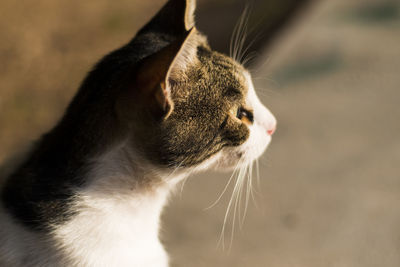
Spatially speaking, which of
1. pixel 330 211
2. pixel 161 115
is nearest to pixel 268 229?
pixel 330 211

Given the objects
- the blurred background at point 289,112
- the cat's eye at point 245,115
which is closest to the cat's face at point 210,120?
the cat's eye at point 245,115

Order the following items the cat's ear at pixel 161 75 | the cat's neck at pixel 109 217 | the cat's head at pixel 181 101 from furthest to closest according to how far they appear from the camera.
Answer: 1. the cat's neck at pixel 109 217
2. the cat's head at pixel 181 101
3. the cat's ear at pixel 161 75

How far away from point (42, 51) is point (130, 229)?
4.80ft

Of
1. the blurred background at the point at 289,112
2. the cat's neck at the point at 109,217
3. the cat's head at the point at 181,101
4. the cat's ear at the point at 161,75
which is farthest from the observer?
the blurred background at the point at 289,112

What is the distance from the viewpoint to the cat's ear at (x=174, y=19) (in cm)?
130

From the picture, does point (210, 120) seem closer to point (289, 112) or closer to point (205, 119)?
point (205, 119)

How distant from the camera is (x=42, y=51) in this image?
2.46 metres

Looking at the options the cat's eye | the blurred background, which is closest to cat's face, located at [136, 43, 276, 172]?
the cat's eye

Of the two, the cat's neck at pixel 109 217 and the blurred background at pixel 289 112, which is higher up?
the cat's neck at pixel 109 217

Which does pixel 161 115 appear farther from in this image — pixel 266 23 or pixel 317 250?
pixel 266 23

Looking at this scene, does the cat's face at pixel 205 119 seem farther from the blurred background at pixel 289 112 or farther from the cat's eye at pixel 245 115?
the blurred background at pixel 289 112

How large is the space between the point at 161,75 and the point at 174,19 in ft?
1.16

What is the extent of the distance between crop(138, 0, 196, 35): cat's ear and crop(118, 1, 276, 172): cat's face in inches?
0.7

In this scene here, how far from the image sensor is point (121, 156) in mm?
1233
